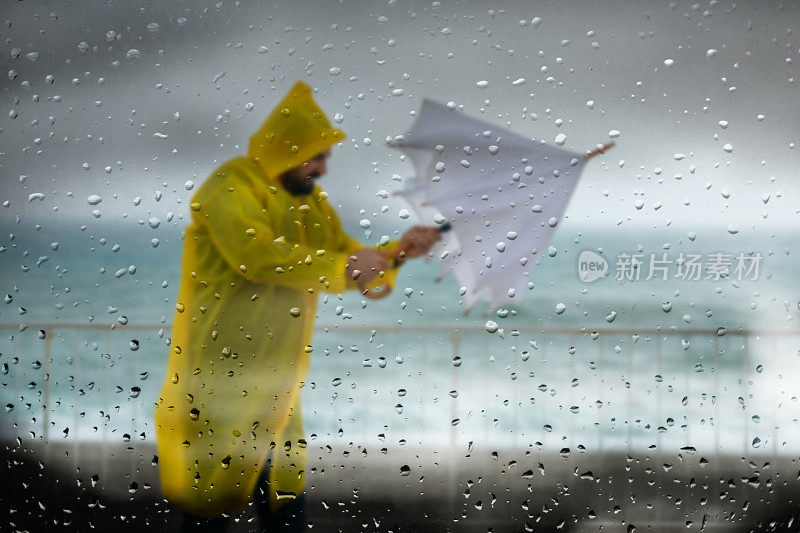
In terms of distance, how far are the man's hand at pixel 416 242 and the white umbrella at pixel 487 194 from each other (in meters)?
0.02

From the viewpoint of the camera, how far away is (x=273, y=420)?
796 millimetres

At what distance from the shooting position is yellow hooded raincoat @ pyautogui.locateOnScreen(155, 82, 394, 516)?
2.56 feet

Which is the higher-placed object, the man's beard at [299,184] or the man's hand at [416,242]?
the man's beard at [299,184]

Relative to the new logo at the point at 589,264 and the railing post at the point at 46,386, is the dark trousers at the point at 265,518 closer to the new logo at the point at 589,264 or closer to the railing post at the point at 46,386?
the railing post at the point at 46,386

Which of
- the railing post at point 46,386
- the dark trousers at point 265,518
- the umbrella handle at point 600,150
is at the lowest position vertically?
the dark trousers at point 265,518

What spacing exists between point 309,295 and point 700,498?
2.09 ft

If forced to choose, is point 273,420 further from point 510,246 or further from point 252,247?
point 510,246

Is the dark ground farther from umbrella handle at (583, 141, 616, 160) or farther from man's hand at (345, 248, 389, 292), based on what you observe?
umbrella handle at (583, 141, 616, 160)

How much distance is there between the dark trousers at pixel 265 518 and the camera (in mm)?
818

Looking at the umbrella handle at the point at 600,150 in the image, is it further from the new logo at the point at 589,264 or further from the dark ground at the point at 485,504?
the dark ground at the point at 485,504

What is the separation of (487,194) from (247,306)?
0.38 metres

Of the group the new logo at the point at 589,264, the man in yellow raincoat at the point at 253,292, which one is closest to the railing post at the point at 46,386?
the man in yellow raincoat at the point at 253,292

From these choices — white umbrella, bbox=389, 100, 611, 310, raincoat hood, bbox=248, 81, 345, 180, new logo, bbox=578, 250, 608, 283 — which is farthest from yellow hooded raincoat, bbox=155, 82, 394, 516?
new logo, bbox=578, 250, 608, 283

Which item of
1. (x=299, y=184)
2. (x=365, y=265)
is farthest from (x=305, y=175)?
(x=365, y=265)
